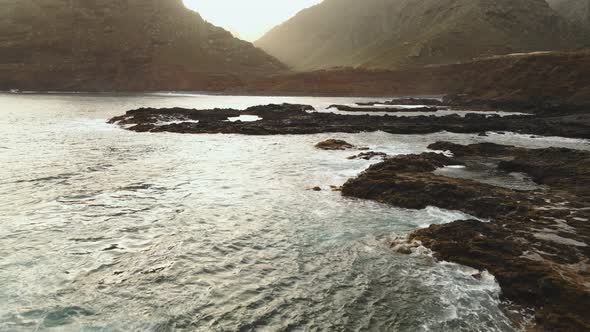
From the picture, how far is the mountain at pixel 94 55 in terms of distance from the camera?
159m

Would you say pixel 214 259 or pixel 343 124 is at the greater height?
pixel 343 124

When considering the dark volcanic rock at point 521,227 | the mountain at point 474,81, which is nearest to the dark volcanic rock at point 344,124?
the dark volcanic rock at point 521,227

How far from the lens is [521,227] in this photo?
48.1 ft

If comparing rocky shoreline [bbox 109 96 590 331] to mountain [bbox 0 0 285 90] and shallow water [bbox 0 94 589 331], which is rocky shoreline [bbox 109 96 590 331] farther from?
mountain [bbox 0 0 285 90]

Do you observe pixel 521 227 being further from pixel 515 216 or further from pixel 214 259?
pixel 214 259

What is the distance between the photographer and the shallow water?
32.0 ft

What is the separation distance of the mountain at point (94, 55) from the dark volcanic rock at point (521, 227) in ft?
479

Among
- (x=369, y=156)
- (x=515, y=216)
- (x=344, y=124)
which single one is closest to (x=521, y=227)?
(x=515, y=216)

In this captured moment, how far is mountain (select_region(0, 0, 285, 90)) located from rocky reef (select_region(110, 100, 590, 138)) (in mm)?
105120

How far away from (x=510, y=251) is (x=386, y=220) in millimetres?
5131

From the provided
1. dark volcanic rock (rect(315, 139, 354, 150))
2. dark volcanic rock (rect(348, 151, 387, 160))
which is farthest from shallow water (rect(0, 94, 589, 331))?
dark volcanic rock (rect(315, 139, 354, 150))

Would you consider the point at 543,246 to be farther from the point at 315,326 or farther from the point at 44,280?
the point at 44,280

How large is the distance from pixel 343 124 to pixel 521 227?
37577 mm

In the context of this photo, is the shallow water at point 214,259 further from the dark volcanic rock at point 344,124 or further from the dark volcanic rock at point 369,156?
the dark volcanic rock at point 344,124
